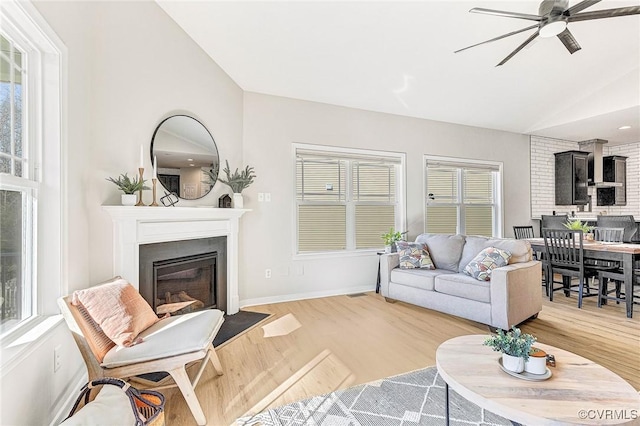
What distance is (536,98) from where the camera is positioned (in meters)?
4.70

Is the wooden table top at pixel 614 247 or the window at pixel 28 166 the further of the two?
the wooden table top at pixel 614 247

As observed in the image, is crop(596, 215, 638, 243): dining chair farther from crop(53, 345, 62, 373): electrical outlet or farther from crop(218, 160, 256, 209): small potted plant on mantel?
crop(53, 345, 62, 373): electrical outlet

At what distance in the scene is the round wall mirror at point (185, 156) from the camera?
112 inches

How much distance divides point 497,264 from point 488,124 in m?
3.24

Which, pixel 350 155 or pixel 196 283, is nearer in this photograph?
pixel 196 283

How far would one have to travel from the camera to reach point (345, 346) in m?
2.74

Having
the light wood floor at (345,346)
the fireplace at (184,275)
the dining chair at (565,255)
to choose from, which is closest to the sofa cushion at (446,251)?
the light wood floor at (345,346)

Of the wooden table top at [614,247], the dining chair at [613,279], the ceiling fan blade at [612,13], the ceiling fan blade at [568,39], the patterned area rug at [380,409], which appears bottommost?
the patterned area rug at [380,409]

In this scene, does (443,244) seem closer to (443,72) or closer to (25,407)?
(443,72)

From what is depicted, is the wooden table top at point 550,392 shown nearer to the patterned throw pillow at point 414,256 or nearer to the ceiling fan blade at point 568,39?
the patterned throw pillow at point 414,256

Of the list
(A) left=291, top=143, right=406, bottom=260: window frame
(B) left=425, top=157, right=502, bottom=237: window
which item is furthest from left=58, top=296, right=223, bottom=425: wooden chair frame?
(B) left=425, top=157, right=502, bottom=237: window

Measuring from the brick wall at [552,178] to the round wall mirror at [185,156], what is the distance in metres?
5.97

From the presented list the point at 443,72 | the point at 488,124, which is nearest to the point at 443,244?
the point at 443,72

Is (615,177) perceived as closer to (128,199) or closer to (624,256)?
(624,256)
